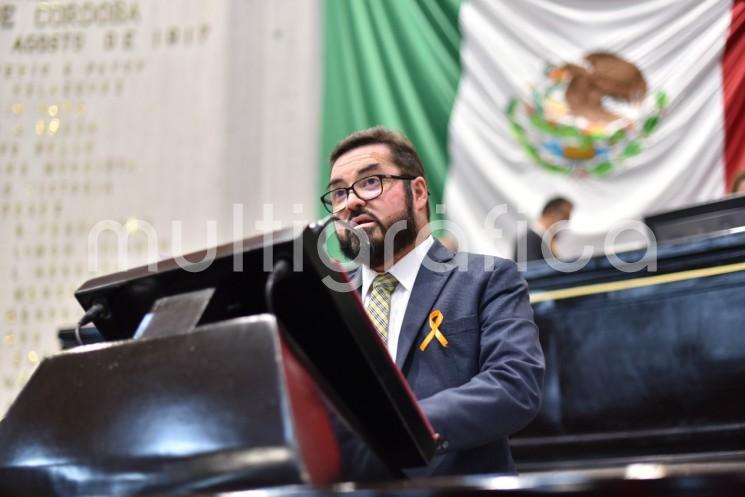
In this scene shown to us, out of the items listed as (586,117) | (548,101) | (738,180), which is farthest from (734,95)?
(548,101)

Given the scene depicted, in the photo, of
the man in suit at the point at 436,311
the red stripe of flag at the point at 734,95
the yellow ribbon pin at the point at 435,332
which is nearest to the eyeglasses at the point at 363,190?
the man in suit at the point at 436,311

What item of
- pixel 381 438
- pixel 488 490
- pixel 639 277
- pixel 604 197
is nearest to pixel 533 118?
pixel 604 197

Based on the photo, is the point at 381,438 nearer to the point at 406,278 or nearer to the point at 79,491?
the point at 79,491

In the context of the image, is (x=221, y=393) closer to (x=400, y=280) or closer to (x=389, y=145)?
(x=400, y=280)

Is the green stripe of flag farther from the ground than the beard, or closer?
farther from the ground

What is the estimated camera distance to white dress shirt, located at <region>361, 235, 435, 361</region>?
1828 millimetres

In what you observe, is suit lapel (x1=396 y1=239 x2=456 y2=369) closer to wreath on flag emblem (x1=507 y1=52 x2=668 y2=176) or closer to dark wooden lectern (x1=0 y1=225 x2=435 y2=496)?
dark wooden lectern (x1=0 y1=225 x2=435 y2=496)

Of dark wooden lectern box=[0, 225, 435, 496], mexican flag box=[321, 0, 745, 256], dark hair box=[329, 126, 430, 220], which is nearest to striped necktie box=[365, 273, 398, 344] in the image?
dark hair box=[329, 126, 430, 220]

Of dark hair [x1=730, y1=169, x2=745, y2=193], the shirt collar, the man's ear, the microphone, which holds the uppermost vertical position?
the man's ear

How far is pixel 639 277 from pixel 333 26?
10.0ft

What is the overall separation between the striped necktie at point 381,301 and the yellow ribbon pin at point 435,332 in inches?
4.6

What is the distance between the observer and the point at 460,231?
4754mm

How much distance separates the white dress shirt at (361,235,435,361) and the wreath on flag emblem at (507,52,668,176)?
10.2 feet

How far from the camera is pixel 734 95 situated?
4555 millimetres
